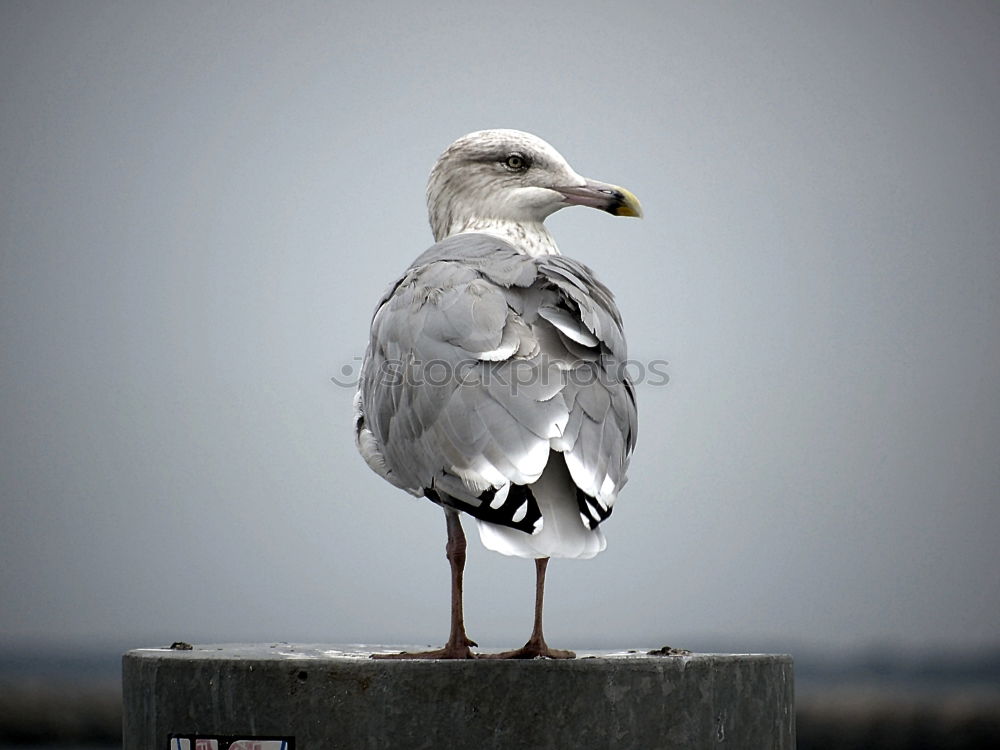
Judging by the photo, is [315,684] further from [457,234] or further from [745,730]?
[457,234]

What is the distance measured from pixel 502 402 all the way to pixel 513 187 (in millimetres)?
1840

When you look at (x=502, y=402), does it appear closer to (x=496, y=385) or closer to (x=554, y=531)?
(x=496, y=385)

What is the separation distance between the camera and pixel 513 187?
218 inches

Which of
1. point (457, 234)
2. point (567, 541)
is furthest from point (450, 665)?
point (457, 234)

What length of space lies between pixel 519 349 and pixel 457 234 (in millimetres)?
1418

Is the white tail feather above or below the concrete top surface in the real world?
above

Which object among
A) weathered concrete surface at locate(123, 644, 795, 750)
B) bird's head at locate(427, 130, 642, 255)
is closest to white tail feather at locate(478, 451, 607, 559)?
weathered concrete surface at locate(123, 644, 795, 750)

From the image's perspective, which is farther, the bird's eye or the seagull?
the bird's eye

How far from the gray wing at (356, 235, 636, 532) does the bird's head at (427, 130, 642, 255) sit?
0.77 metres

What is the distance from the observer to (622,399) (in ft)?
14.2

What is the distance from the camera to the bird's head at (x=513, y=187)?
550cm

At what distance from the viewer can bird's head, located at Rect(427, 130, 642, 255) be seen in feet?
18.1

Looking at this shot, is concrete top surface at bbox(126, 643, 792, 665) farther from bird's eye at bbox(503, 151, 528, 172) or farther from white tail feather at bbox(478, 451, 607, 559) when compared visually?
bird's eye at bbox(503, 151, 528, 172)

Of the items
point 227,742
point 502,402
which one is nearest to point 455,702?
point 227,742
